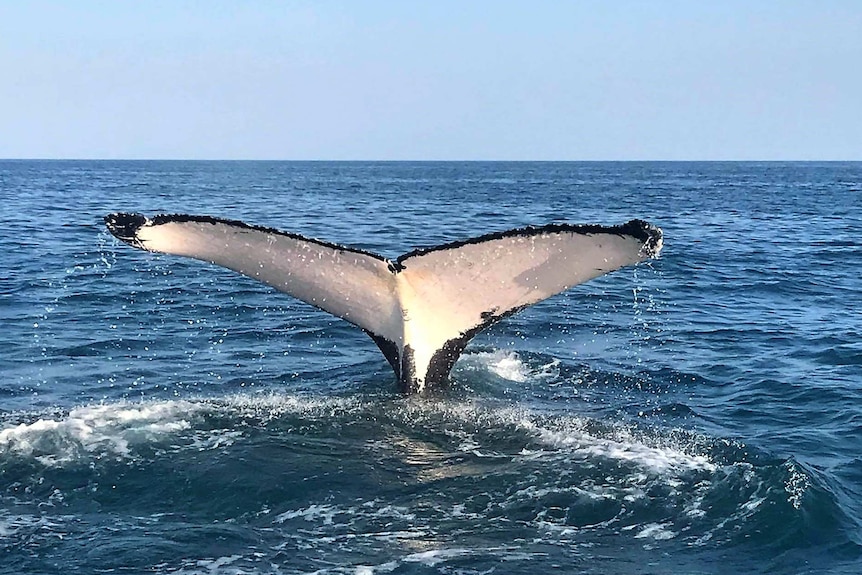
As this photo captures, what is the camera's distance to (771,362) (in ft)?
36.4

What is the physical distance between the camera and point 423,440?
283 inches

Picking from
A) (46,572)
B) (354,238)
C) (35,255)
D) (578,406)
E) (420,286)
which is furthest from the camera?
(354,238)

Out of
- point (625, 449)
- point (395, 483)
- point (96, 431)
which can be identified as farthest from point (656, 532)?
point (96, 431)

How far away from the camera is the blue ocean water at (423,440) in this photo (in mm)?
5566

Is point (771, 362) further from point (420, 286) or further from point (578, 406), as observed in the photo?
point (420, 286)

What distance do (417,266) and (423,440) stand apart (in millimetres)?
1552

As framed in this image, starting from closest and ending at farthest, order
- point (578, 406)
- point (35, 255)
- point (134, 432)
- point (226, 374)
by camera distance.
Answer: point (134, 432)
point (578, 406)
point (226, 374)
point (35, 255)

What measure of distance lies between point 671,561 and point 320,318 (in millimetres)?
8029

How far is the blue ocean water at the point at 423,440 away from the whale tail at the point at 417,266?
105cm

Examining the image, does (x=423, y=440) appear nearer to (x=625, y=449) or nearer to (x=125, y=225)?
(x=625, y=449)

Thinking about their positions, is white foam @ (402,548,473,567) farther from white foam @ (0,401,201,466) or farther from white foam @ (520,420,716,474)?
white foam @ (0,401,201,466)

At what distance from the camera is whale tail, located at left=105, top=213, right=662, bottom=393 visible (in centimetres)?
579

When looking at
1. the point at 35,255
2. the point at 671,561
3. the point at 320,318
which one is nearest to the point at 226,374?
the point at 320,318

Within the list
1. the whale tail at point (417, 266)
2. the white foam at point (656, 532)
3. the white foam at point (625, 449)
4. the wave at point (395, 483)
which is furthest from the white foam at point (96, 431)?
the white foam at point (656, 532)
